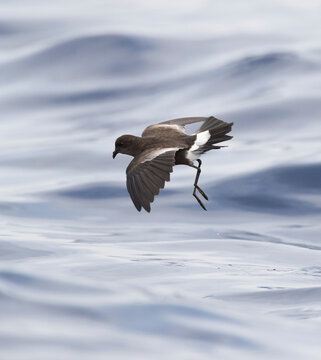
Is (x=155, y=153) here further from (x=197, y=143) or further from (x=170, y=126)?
(x=170, y=126)

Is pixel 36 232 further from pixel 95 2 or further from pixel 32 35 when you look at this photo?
pixel 95 2

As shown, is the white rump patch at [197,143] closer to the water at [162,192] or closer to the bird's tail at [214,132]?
the bird's tail at [214,132]

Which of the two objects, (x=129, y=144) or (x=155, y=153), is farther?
(x=129, y=144)

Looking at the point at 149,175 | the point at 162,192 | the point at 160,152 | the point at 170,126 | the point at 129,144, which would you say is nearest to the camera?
the point at 149,175

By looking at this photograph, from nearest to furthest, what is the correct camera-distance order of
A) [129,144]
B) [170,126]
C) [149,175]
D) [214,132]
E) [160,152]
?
[149,175], [160,152], [214,132], [129,144], [170,126]

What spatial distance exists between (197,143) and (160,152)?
236mm

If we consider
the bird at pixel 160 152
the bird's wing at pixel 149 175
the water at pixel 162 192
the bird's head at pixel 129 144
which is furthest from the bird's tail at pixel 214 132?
the water at pixel 162 192

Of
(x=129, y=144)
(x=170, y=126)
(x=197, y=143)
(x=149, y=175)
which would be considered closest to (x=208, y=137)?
(x=197, y=143)

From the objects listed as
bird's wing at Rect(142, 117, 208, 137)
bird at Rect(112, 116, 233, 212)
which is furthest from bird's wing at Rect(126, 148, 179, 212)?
bird's wing at Rect(142, 117, 208, 137)

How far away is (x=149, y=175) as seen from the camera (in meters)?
6.75

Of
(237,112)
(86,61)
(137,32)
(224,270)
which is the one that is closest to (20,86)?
(86,61)

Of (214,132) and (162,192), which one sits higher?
(214,132)

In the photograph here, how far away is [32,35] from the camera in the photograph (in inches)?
810

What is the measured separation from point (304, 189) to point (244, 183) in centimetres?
71
